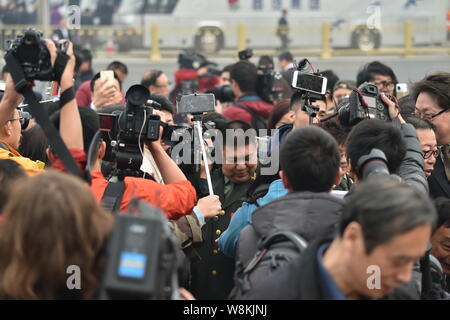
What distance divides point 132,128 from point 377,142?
3.46 ft

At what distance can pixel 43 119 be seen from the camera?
3174 mm

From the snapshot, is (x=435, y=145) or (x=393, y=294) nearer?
(x=393, y=294)

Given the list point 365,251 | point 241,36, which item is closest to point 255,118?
point 365,251

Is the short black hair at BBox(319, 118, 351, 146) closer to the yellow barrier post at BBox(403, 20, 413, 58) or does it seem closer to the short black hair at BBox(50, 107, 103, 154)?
the short black hair at BBox(50, 107, 103, 154)

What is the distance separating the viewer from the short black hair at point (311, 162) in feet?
10.8

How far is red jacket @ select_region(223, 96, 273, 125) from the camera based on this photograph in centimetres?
782

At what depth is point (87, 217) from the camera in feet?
8.48

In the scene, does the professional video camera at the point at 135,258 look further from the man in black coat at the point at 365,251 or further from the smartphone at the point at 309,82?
the smartphone at the point at 309,82

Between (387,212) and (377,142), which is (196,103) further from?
(387,212)

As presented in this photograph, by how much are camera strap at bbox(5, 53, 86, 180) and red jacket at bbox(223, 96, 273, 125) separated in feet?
14.8

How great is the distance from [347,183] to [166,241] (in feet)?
7.87

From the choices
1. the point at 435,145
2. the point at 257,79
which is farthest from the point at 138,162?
the point at 257,79

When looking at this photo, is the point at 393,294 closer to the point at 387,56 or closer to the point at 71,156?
the point at 71,156

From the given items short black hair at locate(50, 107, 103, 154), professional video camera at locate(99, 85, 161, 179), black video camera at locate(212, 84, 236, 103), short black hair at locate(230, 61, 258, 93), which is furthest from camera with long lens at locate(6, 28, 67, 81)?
black video camera at locate(212, 84, 236, 103)
